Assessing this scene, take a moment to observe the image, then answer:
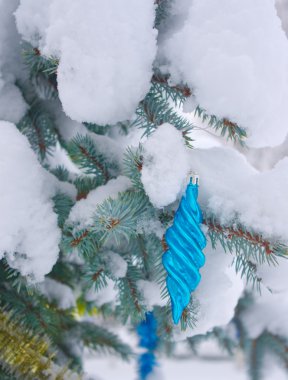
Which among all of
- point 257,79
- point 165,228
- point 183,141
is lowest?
point 165,228

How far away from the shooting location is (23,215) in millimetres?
596

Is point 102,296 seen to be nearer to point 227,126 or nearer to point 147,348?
point 147,348

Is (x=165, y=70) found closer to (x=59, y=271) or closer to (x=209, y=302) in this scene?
(x=209, y=302)

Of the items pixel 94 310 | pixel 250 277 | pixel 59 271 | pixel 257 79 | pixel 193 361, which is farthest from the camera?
pixel 193 361

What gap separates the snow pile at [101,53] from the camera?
548mm

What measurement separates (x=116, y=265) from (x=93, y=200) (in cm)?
14

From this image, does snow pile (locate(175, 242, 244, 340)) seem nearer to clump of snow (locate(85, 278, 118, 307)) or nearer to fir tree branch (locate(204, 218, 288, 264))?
fir tree branch (locate(204, 218, 288, 264))

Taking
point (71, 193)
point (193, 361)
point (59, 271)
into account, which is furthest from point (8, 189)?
point (193, 361)

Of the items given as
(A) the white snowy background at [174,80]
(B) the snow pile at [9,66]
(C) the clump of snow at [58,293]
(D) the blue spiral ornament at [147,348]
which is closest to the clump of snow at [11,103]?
(B) the snow pile at [9,66]

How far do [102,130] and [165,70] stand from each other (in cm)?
31

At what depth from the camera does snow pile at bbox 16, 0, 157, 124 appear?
1.80ft

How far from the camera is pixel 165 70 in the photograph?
590 millimetres

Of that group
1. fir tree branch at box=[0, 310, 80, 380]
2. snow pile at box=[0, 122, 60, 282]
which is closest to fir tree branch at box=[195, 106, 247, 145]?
snow pile at box=[0, 122, 60, 282]

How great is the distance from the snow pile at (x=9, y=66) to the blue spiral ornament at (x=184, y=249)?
0.37 metres
